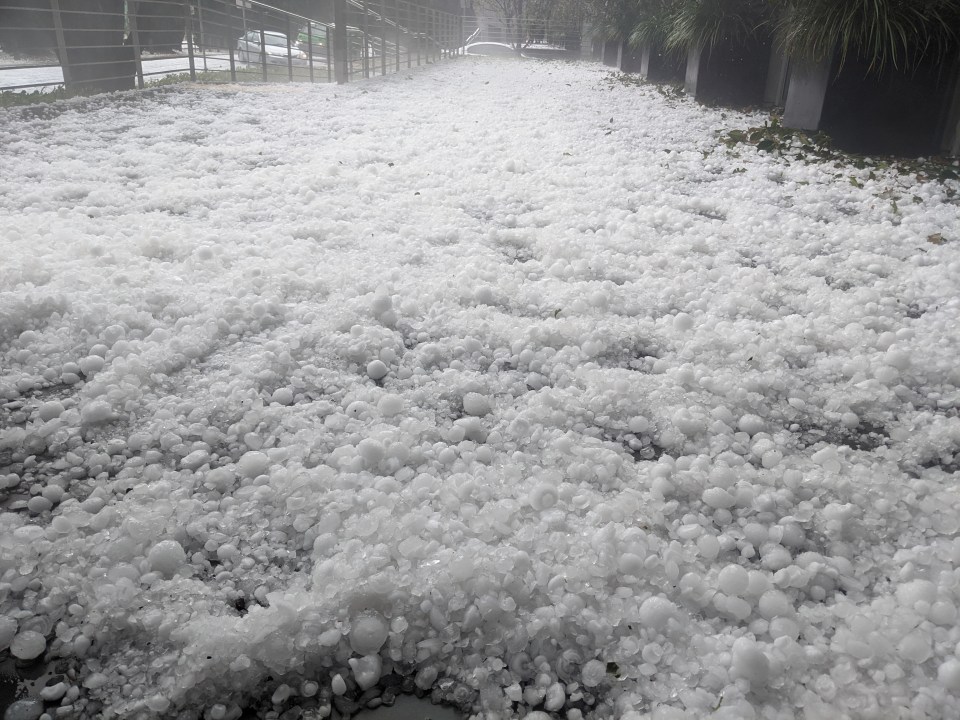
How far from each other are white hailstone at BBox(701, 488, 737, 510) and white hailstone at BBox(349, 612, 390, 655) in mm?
655

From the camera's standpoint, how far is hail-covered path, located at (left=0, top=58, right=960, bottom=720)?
0.94 m

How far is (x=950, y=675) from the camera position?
0.88 m

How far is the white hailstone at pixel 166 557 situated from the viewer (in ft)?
3.50

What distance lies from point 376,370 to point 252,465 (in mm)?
462

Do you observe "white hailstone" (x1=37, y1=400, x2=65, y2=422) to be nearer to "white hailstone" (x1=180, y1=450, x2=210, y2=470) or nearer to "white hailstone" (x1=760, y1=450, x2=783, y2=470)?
"white hailstone" (x1=180, y1=450, x2=210, y2=470)

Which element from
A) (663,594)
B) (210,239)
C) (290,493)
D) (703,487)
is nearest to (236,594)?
(290,493)

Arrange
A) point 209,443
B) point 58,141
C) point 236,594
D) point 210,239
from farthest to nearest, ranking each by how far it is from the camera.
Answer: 1. point 58,141
2. point 210,239
3. point 209,443
4. point 236,594

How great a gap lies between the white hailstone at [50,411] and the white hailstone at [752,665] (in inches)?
56.7

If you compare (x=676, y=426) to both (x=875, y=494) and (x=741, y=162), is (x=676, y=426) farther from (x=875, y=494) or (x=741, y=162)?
(x=741, y=162)

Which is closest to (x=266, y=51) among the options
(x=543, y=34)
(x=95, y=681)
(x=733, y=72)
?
(x=733, y=72)

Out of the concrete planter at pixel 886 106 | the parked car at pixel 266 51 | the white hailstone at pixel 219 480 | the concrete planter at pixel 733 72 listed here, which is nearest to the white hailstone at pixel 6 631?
the white hailstone at pixel 219 480

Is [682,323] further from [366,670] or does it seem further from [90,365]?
[90,365]

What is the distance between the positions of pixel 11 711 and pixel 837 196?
3.77 meters

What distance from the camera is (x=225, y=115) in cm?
573
